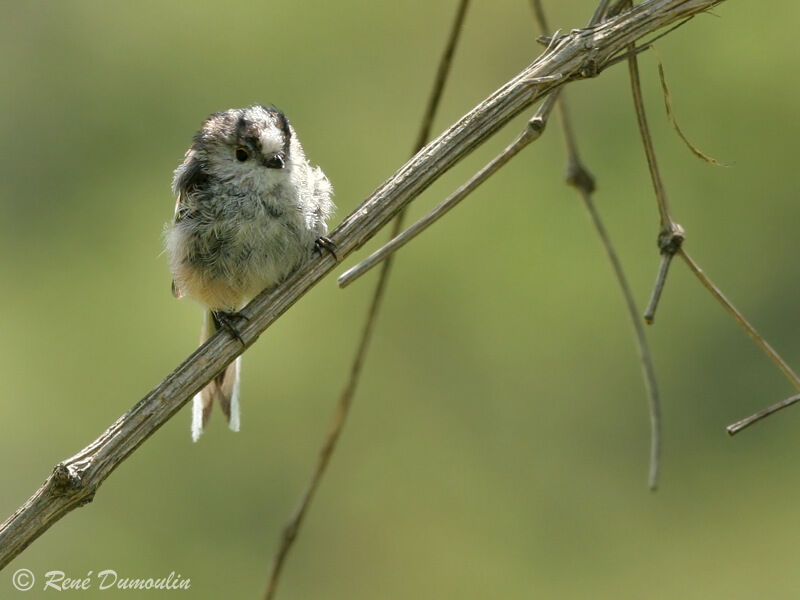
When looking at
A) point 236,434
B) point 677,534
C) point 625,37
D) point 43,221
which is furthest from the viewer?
point 43,221

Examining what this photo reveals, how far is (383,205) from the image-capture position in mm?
2746

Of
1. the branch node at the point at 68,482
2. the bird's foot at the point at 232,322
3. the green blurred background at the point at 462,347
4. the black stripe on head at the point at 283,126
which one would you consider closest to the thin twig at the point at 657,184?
the bird's foot at the point at 232,322

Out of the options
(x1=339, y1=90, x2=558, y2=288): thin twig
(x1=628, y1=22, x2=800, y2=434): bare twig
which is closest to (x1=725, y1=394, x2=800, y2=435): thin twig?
(x1=628, y1=22, x2=800, y2=434): bare twig

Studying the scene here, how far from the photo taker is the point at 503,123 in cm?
265

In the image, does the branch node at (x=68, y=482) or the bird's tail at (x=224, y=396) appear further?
the bird's tail at (x=224, y=396)

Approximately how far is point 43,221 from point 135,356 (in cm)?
136

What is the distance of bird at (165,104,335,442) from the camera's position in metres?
3.74

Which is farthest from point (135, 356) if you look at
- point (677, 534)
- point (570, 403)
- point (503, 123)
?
point (503, 123)

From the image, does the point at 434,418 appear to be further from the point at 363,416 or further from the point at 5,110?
the point at 5,110

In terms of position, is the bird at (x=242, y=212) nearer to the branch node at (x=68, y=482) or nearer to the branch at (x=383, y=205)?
the branch at (x=383, y=205)
